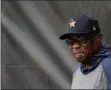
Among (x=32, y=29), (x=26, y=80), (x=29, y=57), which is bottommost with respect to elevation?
(x=26, y=80)

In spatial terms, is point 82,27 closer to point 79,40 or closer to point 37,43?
point 79,40

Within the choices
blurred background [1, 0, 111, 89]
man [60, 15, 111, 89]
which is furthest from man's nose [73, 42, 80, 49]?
blurred background [1, 0, 111, 89]

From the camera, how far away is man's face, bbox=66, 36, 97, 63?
201cm

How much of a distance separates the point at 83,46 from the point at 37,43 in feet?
4.46

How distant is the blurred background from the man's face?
1249 mm

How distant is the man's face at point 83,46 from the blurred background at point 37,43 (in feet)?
4.10

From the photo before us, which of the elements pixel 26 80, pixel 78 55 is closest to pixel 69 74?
pixel 26 80

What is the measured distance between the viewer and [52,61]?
3354 mm

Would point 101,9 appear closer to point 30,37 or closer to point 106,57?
point 30,37

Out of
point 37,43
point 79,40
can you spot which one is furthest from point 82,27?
point 37,43

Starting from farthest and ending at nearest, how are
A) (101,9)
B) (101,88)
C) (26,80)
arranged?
(26,80) < (101,9) < (101,88)

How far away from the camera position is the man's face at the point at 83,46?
6.61ft

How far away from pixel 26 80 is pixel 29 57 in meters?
0.22

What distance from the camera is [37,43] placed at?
335 centimetres
